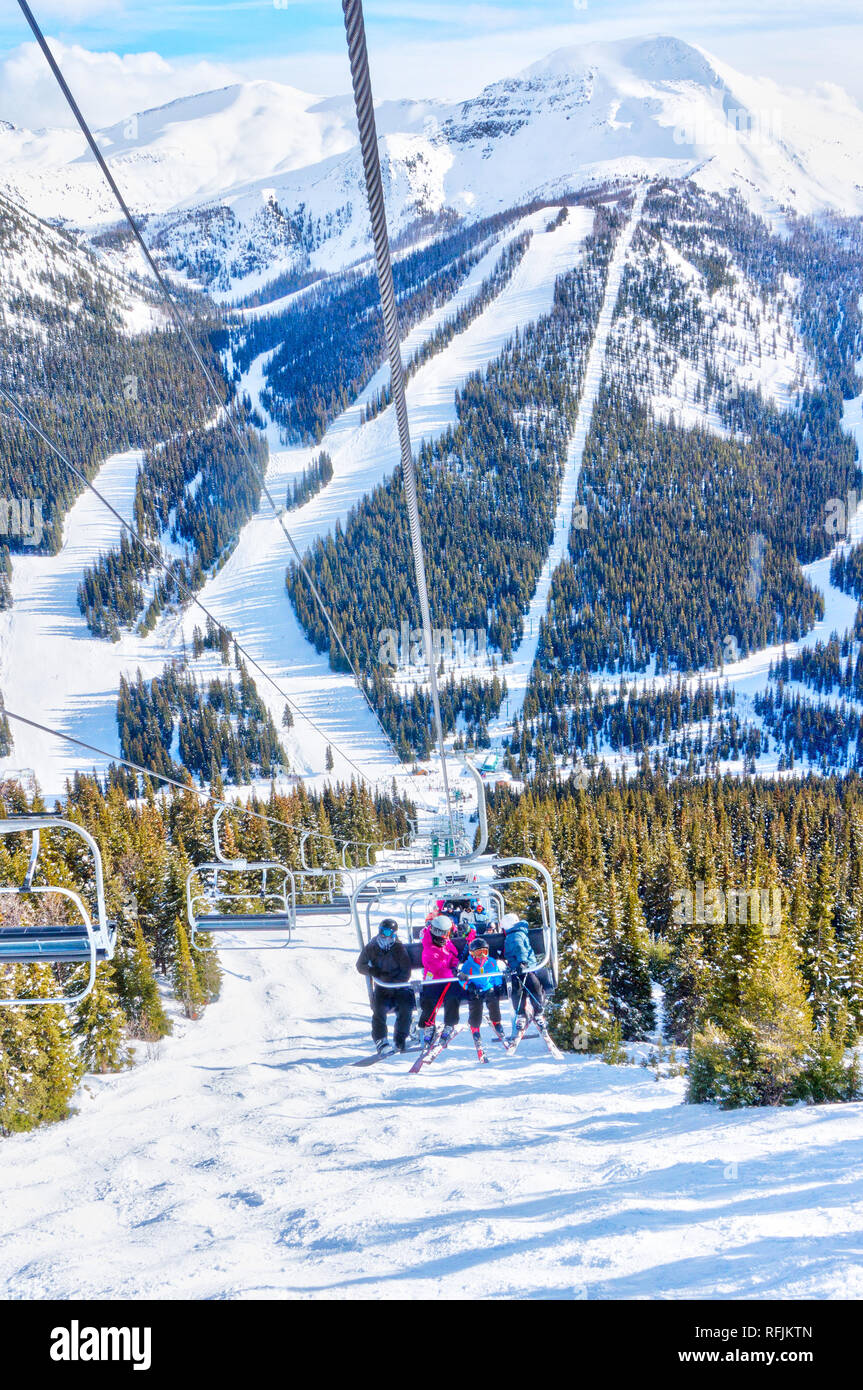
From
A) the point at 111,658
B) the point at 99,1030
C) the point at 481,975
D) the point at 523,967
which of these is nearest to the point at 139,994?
→ the point at 99,1030

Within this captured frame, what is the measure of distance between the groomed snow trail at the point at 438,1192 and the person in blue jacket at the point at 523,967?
2250 mm

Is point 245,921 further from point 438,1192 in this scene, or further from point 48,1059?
point 48,1059

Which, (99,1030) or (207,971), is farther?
(207,971)

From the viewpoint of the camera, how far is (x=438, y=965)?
12266 millimetres

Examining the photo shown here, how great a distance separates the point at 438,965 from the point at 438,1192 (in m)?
3.01

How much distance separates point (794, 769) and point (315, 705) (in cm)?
8300

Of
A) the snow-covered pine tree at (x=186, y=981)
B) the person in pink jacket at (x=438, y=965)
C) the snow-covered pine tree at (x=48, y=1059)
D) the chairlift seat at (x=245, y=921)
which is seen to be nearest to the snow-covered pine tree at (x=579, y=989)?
the snow-covered pine tree at (x=186, y=981)

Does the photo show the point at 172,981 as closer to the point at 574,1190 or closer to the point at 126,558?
the point at 574,1190

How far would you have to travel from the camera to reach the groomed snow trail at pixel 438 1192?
8.86 m

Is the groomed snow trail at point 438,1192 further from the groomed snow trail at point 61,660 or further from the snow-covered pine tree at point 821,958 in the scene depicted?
the groomed snow trail at point 61,660

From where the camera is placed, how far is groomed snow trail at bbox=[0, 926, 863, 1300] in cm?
886

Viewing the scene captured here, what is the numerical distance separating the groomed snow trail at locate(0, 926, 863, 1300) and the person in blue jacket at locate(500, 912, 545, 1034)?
88.6 inches

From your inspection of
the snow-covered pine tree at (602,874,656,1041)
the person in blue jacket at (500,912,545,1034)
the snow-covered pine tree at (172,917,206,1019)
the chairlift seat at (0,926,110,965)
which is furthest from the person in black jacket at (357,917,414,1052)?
the snow-covered pine tree at (602,874,656,1041)

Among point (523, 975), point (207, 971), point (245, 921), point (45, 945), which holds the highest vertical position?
point (45, 945)
